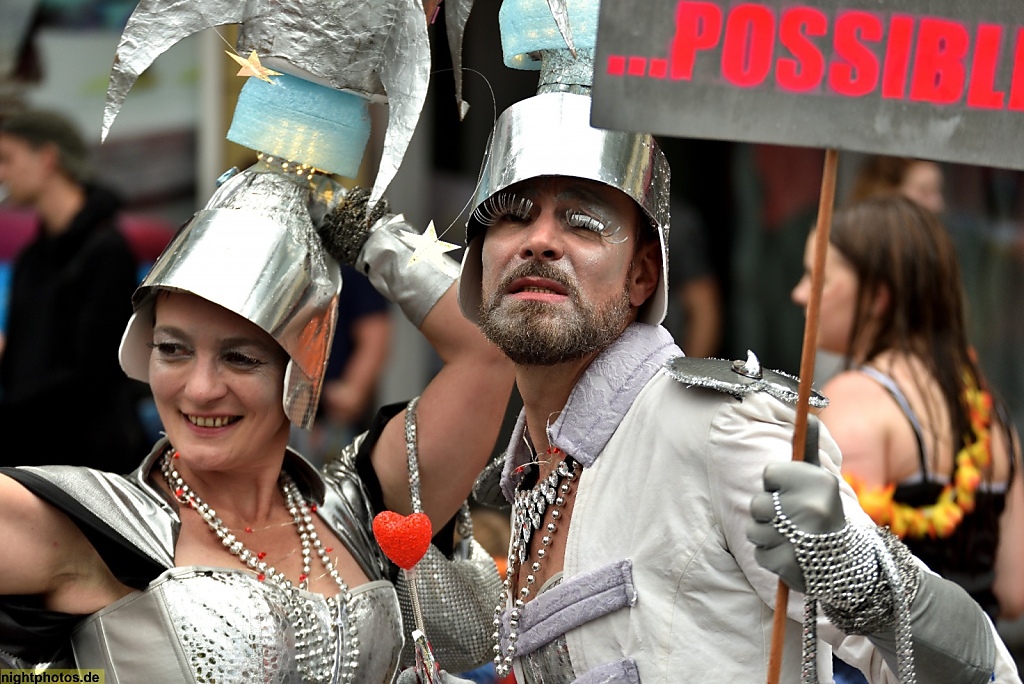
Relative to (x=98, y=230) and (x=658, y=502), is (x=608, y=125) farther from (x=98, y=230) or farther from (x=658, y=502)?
(x=98, y=230)

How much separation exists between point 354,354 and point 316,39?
3657 millimetres

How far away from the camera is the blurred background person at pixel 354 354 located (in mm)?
6379

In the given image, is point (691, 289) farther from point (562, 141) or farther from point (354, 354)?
point (562, 141)

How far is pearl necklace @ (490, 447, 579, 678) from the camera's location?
2.48m

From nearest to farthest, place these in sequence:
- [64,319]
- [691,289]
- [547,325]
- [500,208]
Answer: [547,325] → [500,208] → [64,319] → [691,289]

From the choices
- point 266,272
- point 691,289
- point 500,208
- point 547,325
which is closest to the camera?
point 547,325

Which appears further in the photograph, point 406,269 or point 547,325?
point 406,269

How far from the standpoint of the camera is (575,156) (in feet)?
7.95

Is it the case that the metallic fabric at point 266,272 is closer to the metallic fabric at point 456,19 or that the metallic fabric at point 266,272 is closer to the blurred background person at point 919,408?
the metallic fabric at point 456,19

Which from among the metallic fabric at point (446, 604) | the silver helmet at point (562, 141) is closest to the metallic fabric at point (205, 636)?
the metallic fabric at point (446, 604)

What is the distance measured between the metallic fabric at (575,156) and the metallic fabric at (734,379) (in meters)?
0.24

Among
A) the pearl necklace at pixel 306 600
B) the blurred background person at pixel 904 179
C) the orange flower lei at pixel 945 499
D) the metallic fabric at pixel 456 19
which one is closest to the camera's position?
the pearl necklace at pixel 306 600

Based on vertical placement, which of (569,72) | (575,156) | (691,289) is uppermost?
(569,72)

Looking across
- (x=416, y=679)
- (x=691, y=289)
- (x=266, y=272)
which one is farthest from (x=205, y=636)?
(x=691, y=289)
